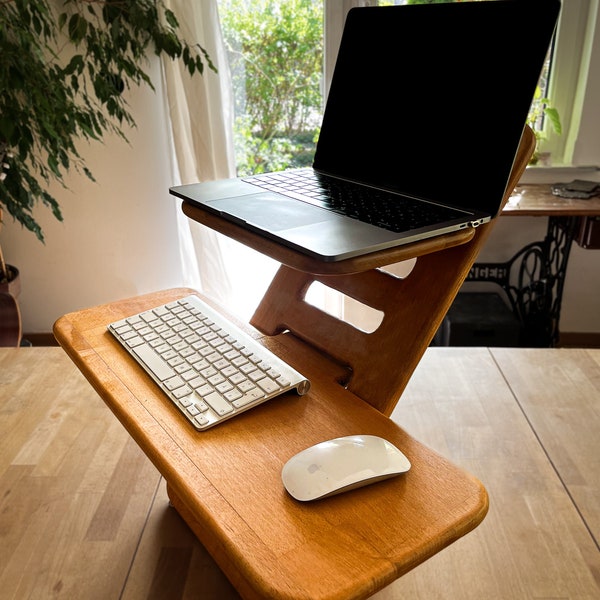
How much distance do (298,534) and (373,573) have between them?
0.08 m

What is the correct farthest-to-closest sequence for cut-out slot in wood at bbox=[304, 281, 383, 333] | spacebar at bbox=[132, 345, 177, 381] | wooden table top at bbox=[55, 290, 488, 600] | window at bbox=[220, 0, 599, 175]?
cut-out slot in wood at bbox=[304, 281, 383, 333], window at bbox=[220, 0, 599, 175], spacebar at bbox=[132, 345, 177, 381], wooden table top at bbox=[55, 290, 488, 600]

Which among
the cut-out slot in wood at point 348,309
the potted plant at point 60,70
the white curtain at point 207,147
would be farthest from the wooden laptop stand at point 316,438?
the cut-out slot in wood at point 348,309

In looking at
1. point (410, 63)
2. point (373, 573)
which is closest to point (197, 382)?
point (373, 573)

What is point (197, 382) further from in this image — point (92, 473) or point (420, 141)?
point (420, 141)

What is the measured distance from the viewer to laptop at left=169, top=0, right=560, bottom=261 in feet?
2.08

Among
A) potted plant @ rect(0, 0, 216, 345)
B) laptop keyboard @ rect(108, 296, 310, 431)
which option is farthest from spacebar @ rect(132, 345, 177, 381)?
potted plant @ rect(0, 0, 216, 345)

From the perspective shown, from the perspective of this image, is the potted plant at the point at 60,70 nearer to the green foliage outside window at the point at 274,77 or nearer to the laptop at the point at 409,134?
the green foliage outside window at the point at 274,77

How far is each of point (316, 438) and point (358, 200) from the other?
297mm

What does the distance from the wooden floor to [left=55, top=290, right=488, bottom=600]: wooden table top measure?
9cm

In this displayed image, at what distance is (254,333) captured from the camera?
0.94 m

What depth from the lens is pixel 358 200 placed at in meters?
0.74

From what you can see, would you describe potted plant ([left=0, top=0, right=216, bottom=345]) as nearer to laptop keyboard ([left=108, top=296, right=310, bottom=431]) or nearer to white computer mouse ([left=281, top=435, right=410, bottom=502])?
laptop keyboard ([left=108, top=296, right=310, bottom=431])

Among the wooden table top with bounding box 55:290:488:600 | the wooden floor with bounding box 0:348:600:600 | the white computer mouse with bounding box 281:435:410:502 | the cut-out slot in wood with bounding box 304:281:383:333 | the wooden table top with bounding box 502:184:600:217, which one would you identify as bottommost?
the cut-out slot in wood with bounding box 304:281:383:333

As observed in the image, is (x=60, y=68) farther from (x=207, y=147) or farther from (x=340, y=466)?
(x=340, y=466)
